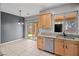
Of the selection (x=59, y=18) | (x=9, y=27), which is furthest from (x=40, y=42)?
(x=9, y=27)

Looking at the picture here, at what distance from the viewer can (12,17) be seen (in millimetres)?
5172

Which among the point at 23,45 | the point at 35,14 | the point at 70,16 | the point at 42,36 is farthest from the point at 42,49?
the point at 70,16

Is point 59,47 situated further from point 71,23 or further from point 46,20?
point 46,20

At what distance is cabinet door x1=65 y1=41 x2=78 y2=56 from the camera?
2.85m

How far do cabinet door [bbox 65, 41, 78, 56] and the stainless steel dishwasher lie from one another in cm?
68

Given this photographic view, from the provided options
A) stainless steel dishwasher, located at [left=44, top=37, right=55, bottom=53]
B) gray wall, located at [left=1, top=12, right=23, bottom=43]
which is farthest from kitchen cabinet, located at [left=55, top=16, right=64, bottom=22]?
gray wall, located at [left=1, top=12, right=23, bottom=43]

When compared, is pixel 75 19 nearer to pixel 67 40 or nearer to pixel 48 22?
pixel 67 40

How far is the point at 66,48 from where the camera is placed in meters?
3.13

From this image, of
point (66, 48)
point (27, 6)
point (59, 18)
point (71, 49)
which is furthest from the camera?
point (59, 18)

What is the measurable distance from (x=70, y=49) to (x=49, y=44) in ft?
3.27

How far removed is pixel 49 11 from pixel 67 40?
146 centimetres

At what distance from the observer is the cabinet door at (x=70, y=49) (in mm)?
2854

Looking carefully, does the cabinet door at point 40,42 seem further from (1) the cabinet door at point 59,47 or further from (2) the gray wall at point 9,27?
(2) the gray wall at point 9,27

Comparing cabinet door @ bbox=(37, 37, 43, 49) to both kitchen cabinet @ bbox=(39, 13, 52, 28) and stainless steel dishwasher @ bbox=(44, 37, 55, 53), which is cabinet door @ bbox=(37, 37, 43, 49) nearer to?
stainless steel dishwasher @ bbox=(44, 37, 55, 53)
